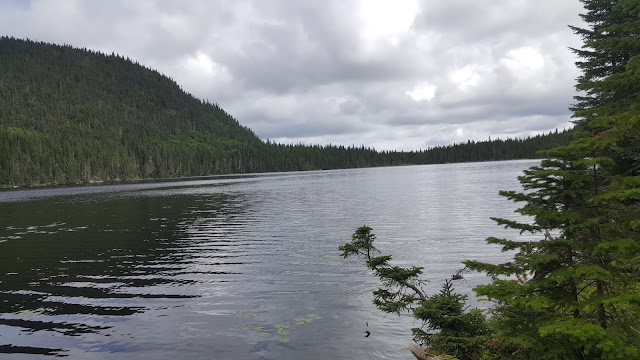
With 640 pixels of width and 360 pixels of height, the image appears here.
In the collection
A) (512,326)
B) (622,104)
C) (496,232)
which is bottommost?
(496,232)

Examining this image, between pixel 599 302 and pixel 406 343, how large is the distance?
826 centimetres

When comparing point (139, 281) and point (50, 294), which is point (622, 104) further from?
point (50, 294)

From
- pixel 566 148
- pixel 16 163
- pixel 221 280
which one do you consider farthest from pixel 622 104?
pixel 16 163

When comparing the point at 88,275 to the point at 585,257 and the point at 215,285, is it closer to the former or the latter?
the point at 215,285

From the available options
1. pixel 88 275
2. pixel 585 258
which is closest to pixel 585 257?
pixel 585 258

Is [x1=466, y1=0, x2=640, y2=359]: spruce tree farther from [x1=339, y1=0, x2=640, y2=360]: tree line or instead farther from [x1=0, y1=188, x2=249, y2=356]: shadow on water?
[x1=0, y1=188, x2=249, y2=356]: shadow on water

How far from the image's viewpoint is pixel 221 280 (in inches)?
954

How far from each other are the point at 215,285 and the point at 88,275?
8644 mm

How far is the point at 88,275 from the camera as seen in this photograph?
25.6 m

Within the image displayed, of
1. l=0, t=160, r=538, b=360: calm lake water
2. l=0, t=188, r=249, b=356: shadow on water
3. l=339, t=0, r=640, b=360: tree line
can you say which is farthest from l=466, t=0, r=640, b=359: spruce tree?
l=0, t=188, r=249, b=356: shadow on water

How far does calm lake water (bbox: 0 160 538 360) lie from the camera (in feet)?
49.5

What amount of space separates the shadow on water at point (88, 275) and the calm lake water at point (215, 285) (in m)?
0.09

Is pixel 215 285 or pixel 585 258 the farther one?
pixel 215 285

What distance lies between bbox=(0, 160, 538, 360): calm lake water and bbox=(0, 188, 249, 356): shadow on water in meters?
0.09
